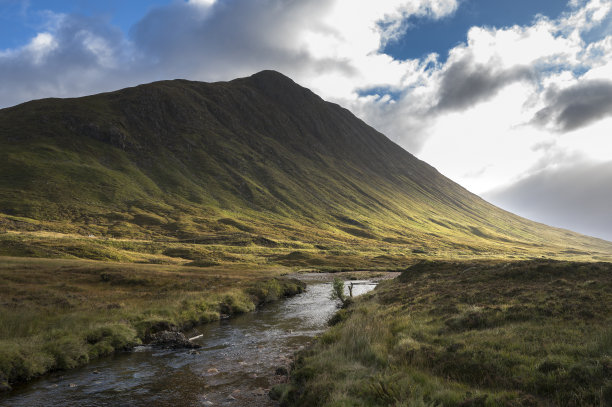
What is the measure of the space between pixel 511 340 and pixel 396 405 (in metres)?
7.90

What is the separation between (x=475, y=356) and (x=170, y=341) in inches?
751

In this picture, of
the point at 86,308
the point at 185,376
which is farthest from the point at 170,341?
the point at 86,308

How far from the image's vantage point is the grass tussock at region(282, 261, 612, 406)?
9.62 meters

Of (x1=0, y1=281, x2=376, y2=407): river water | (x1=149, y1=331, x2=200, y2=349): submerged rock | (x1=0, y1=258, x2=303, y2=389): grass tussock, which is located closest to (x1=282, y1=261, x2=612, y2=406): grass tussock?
(x1=0, y1=281, x2=376, y2=407): river water

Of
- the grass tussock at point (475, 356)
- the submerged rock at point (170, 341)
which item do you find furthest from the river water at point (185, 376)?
the grass tussock at point (475, 356)

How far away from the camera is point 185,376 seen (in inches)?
667

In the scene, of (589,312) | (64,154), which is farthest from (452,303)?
(64,154)

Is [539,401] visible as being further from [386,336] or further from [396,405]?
[386,336]

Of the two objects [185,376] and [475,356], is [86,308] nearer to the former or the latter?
[185,376]

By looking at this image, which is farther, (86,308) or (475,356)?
(86,308)

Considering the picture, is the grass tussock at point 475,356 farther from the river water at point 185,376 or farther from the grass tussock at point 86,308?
the grass tussock at point 86,308

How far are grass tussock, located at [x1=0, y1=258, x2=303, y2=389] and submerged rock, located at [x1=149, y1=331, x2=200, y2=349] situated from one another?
1068 mm

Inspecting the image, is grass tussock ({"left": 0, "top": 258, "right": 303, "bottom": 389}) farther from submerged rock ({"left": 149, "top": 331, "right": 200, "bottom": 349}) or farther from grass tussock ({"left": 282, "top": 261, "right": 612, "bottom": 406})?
grass tussock ({"left": 282, "top": 261, "right": 612, "bottom": 406})

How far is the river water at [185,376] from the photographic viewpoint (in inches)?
558
